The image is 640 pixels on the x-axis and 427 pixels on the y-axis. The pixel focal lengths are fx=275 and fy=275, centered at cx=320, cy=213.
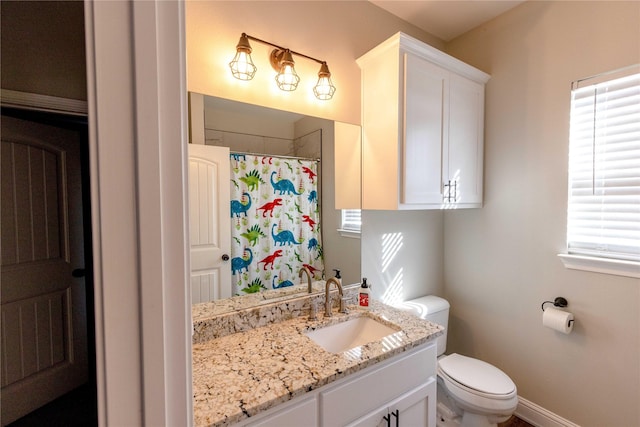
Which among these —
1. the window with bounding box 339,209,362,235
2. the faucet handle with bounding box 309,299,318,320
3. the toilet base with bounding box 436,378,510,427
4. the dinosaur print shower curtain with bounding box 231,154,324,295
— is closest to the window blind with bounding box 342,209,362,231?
the window with bounding box 339,209,362,235

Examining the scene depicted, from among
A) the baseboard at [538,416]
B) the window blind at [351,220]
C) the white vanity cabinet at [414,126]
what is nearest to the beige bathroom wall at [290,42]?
the white vanity cabinet at [414,126]

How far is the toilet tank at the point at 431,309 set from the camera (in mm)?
1881

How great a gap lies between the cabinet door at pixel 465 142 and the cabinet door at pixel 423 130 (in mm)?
97

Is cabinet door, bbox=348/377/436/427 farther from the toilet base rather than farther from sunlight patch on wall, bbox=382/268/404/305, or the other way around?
sunlight patch on wall, bbox=382/268/404/305

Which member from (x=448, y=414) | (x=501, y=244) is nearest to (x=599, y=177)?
(x=501, y=244)

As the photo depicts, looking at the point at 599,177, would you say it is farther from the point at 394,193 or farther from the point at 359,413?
the point at 359,413

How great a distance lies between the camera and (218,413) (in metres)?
0.79

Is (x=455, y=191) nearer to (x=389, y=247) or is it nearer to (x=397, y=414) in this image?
(x=389, y=247)

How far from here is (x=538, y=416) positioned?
5.86 ft

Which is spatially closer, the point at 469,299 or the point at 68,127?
the point at 68,127

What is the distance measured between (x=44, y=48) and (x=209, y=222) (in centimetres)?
92

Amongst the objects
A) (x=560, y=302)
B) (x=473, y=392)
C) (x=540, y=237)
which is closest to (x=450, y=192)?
(x=540, y=237)

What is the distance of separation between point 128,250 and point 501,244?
87.2 inches

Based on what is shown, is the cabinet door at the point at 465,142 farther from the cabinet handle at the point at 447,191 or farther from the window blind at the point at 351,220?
the window blind at the point at 351,220
